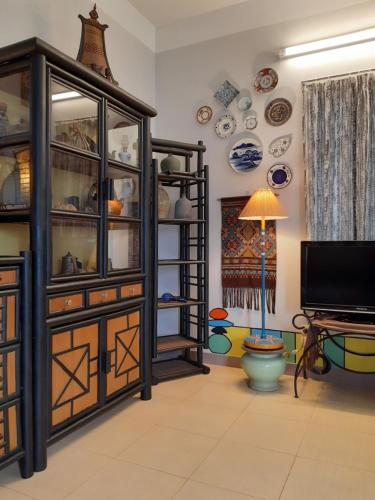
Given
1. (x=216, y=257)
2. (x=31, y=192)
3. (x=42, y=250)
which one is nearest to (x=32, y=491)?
(x=42, y=250)

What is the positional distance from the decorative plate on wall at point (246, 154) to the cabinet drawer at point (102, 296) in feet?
5.50

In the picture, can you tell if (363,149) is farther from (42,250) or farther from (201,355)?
(42,250)

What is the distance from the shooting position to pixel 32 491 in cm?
177

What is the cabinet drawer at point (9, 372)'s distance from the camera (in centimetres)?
179

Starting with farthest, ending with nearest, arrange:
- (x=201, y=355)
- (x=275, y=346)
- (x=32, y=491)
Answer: (x=201, y=355)
(x=275, y=346)
(x=32, y=491)

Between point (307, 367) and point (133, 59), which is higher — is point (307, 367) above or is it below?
below

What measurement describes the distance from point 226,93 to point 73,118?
1766 mm

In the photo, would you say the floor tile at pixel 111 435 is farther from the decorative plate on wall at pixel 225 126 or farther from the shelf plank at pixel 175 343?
the decorative plate on wall at pixel 225 126

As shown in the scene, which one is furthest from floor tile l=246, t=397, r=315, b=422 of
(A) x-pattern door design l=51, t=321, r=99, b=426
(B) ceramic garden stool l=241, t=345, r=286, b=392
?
(A) x-pattern door design l=51, t=321, r=99, b=426

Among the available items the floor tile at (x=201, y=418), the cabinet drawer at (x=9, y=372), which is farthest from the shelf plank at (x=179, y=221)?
the cabinet drawer at (x=9, y=372)

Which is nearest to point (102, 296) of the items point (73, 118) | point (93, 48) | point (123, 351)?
point (123, 351)

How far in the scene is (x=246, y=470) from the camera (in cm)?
194

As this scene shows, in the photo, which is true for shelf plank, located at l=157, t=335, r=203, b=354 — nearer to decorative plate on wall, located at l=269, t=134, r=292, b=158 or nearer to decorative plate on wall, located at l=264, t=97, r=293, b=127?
decorative plate on wall, located at l=269, t=134, r=292, b=158

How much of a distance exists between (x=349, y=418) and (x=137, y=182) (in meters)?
2.07
